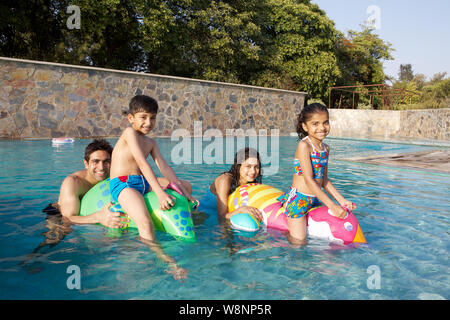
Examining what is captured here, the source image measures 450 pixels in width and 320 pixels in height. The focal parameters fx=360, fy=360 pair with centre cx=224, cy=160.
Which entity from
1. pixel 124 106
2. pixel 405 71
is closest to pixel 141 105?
pixel 124 106

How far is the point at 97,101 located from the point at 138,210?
10.3 meters

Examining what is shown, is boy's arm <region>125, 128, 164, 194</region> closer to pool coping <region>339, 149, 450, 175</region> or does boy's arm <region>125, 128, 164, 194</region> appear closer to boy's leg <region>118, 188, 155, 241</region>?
boy's leg <region>118, 188, 155, 241</region>

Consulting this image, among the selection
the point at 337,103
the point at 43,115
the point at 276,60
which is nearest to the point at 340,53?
the point at 337,103

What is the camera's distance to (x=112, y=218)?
3463 mm

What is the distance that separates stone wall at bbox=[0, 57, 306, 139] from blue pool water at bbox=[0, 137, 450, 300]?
23.4ft

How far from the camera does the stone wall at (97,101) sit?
10875mm

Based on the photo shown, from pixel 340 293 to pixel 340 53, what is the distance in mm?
29425

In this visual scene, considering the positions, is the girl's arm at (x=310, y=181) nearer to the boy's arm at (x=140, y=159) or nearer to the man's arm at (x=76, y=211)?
the boy's arm at (x=140, y=159)

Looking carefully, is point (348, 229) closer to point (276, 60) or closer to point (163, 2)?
point (163, 2)

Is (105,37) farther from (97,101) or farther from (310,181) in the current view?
(310,181)

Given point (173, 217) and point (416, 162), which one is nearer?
point (173, 217)

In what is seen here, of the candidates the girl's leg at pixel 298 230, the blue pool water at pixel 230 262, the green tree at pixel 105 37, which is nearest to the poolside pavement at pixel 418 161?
the blue pool water at pixel 230 262

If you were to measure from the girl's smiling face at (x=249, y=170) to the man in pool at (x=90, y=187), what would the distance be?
159 centimetres

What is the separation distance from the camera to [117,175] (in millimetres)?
3406
